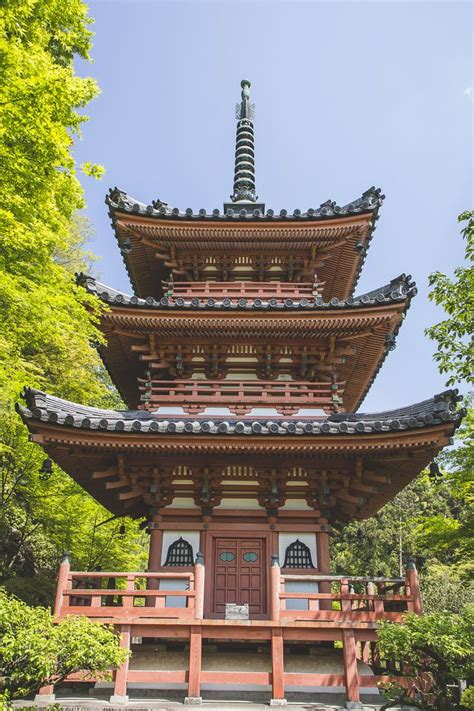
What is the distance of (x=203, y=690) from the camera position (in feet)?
29.2

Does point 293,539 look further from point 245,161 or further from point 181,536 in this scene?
point 245,161

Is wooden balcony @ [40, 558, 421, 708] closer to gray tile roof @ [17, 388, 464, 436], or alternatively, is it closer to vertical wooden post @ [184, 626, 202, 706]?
vertical wooden post @ [184, 626, 202, 706]

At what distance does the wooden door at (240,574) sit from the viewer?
10414 millimetres

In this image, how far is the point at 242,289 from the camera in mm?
13992

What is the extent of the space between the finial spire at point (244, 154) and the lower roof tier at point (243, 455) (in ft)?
31.4

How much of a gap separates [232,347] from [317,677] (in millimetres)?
7175

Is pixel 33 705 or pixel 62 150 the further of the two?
pixel 62 150

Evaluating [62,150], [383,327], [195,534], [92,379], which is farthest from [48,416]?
[92,379]

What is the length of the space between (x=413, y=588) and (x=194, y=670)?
13.4ft

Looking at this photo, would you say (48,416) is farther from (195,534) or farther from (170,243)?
(170,243)

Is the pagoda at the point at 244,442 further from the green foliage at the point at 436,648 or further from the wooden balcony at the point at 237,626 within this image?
the green foliage at the point at 436,648

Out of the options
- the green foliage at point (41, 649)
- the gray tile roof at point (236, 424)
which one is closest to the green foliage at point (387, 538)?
the gray tile roof at point (236, 424)

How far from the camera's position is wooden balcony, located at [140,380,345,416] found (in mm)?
12070

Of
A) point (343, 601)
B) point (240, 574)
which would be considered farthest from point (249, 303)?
point (343, 601)
